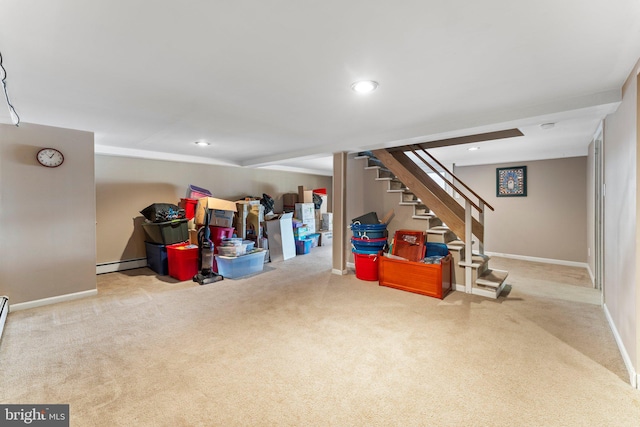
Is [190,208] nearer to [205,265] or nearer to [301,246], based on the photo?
[205,265]

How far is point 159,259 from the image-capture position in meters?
4.84

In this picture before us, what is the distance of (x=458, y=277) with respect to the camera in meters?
4.00

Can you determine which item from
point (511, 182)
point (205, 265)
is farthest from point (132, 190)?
point (511, 182)

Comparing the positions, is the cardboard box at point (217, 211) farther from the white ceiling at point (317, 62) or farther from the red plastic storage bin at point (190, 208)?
the white ceiling at point (317, 62)

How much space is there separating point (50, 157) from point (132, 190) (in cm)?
182

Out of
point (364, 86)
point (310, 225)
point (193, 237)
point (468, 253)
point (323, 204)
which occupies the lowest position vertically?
point (468, 253)

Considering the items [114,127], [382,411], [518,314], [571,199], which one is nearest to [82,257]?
[114,127]

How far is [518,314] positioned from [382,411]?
2.26 meters

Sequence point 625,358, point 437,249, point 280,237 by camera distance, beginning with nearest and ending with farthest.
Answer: point 625,358 < point 437,249 < point 280,237

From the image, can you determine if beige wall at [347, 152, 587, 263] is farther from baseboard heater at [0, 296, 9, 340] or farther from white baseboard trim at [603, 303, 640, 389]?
baseboard heater at [0, 296, 9, 340]

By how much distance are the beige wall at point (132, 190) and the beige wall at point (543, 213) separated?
19.1 feet

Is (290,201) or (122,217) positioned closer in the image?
(122,217)

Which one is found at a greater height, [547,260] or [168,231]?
[168,231]

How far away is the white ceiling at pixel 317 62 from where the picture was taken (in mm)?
1452
